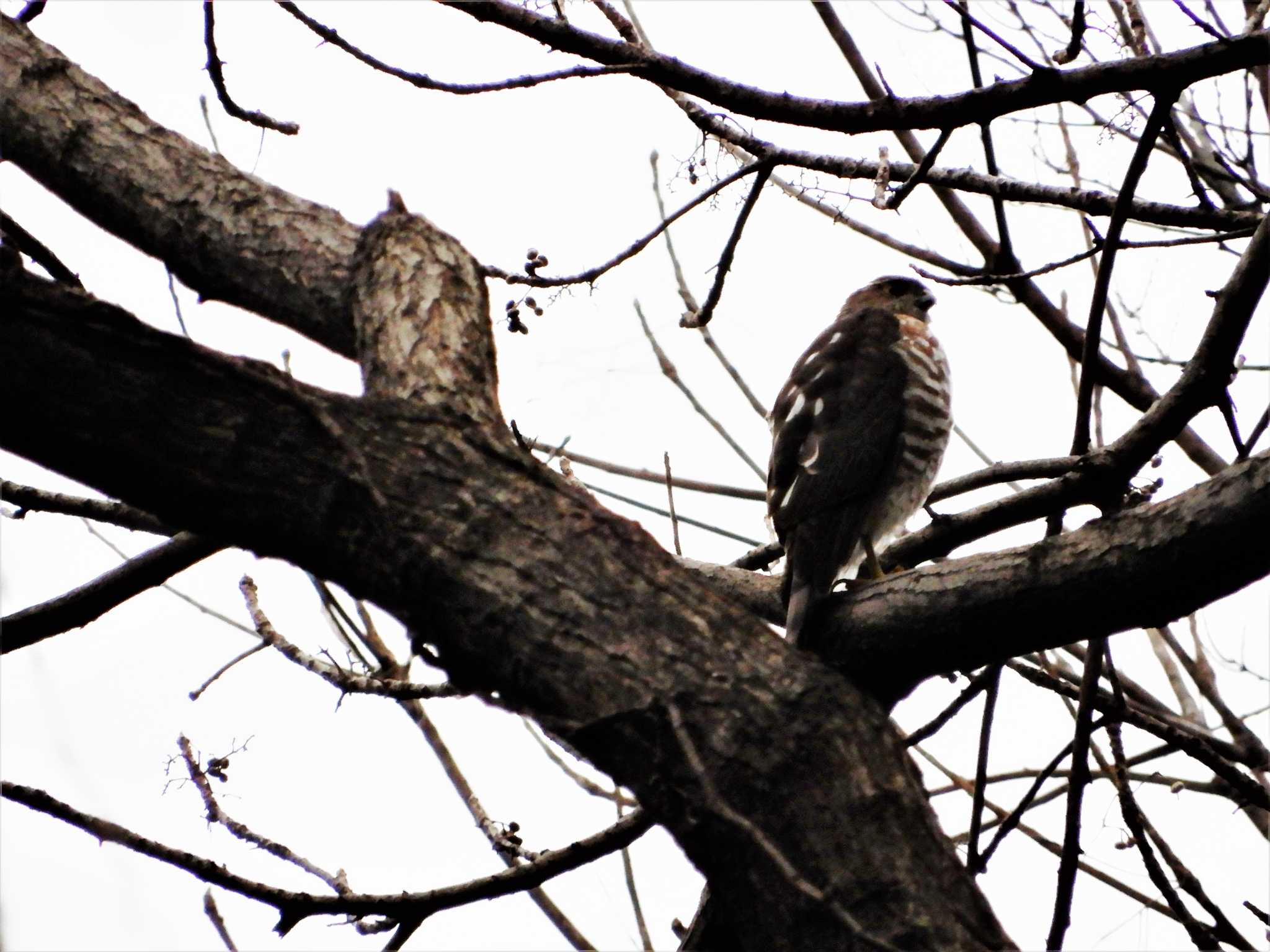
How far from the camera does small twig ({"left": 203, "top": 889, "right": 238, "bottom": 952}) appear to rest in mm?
2549

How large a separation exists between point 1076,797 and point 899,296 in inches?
110

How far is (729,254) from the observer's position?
9.77 ft

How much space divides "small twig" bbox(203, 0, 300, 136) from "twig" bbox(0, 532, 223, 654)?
0.98m

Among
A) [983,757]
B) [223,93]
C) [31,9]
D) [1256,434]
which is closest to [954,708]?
[983,757]

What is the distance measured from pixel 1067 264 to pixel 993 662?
1.01 metres

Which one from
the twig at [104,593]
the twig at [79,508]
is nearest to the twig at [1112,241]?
the twig at [104,593]

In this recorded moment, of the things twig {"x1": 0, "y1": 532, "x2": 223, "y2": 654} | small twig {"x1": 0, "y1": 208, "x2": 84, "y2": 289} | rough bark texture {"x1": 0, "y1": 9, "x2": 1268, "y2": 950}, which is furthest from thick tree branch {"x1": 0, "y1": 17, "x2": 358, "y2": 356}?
rough bark texture {"x1": 0, "y1": 9, "x2": 1268, "y2": 950}

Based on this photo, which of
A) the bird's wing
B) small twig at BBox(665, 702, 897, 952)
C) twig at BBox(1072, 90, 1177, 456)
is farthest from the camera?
the bird's wing

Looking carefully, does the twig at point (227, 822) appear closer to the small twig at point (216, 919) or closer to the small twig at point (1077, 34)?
the small twig at point (216, 919)

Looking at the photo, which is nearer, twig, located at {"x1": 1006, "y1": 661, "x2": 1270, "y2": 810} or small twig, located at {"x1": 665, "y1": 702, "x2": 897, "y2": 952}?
small twig, located at {"x1": 665, "y1": 702, "x2": 897, "y2": 952}

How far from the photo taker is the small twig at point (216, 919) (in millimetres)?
2549

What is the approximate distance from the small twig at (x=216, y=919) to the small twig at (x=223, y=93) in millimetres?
1719

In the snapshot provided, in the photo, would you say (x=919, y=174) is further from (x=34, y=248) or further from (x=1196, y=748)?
(x=34, y=248)

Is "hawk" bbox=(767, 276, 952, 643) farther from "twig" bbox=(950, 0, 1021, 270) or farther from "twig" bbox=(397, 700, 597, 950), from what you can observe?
"twig" bbox=(397, 700, 597, 950)
